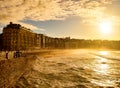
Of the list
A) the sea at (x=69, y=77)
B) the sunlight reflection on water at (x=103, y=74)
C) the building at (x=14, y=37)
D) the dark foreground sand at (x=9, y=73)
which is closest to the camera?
the dark foreground sand at (x=9, y=73)

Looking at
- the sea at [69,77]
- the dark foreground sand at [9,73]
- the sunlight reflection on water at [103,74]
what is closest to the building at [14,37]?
the sea at [69,77]

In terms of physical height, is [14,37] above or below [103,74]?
above

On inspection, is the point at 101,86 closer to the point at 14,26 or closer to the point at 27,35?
the point at 14,26

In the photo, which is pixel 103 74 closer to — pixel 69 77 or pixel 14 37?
pixel 69 77

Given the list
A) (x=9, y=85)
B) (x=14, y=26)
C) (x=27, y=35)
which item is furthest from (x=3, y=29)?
(x=9, y=85)

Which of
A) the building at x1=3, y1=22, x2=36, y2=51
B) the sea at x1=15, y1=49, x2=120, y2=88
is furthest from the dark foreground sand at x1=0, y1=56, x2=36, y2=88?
the building at x1=3, y1=22, x2=36, y2=51

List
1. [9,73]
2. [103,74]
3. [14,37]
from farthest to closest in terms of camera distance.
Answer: [14,37], [103,74], [9,73]

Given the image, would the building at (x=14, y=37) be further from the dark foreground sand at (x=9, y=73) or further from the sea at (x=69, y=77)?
the dark foreground sand at (x=9, y=73)

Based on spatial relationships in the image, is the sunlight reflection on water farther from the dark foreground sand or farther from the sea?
the dark foreground sand

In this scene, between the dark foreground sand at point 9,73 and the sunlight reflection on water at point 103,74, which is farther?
the sunlight reflection on water at point 103,74

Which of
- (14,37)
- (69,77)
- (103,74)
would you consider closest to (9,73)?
(69,77)

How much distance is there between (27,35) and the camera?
5375 cm

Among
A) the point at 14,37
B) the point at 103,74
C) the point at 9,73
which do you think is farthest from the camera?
the point at 14,37

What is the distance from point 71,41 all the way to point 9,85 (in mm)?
99796
